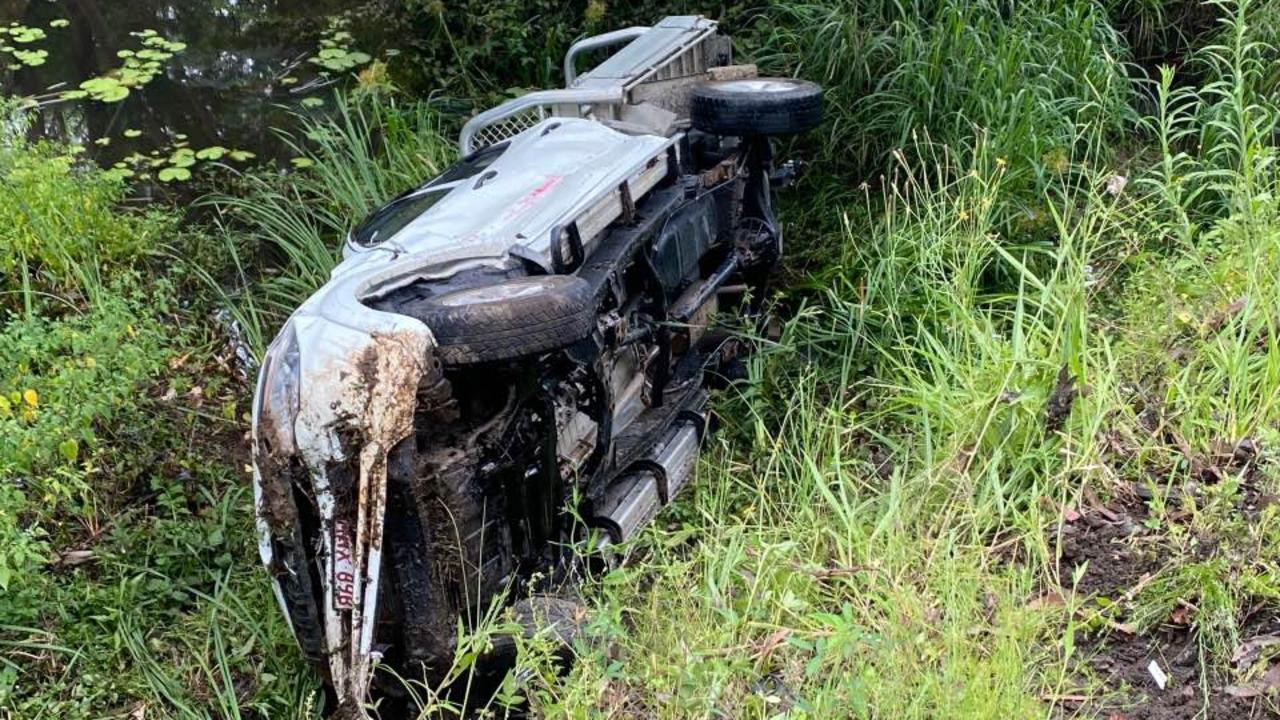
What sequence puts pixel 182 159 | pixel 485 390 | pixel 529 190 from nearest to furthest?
pixel 485 390, pixel 529 190, pixel 182 159

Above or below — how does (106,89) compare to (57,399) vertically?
above

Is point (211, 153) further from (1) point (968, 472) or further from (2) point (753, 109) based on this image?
(1) point (968, 472)

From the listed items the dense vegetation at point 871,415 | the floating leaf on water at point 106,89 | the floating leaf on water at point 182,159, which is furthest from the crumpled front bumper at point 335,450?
the floating leaf on water at point 106,89

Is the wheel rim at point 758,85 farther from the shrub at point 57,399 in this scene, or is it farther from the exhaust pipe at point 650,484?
the shrub at point 57,399

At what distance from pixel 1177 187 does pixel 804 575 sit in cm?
221

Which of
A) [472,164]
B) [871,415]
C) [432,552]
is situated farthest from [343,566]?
[871,415]

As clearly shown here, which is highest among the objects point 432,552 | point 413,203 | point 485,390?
point 413,203

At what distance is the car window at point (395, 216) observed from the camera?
3621mm

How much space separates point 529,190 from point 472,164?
0.55m

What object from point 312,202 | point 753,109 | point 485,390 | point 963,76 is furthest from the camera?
point 312,202

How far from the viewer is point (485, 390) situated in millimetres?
3176

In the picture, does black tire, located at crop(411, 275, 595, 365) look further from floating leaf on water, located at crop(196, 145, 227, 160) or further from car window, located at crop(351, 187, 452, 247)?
floating leaf on water, located at crop(196, 145, 227, 160)

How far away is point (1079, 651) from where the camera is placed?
2846mm

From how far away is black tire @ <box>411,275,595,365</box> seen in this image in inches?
115
